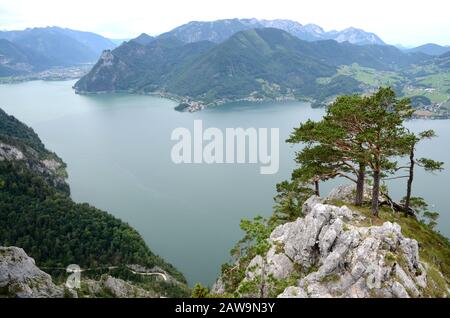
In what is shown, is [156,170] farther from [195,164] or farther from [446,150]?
[446,150]

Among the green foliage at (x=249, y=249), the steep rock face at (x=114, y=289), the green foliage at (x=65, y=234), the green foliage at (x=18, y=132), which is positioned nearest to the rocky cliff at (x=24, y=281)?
the steep rock face at (x=114, y=289)

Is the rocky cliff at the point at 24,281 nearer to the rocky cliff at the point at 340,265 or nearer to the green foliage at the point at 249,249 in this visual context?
the green foliage at the point at 249,249

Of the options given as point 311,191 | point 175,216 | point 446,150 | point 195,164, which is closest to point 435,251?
point 311,191

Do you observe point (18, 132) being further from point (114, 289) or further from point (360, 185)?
point (360, 185)

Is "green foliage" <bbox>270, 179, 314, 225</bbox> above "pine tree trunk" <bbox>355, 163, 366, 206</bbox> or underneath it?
underneath

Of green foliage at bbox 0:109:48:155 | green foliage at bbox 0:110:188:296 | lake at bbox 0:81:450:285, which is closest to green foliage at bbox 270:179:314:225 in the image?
green foliage at bbox 0:110:188:296

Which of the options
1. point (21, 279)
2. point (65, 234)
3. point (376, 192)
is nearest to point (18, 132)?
point (65, 234)

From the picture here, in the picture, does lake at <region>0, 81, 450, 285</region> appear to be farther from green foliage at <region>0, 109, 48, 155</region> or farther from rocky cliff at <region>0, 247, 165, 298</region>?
rocky cliff at <region>0, 247, 165, 298</region>
